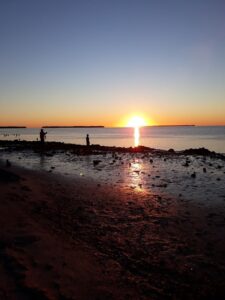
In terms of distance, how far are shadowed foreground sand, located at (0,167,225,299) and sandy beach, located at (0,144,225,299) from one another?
0.8 inches

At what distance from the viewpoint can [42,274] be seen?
22.0 feet

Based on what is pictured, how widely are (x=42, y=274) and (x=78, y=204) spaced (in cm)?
647

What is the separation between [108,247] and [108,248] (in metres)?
0.07

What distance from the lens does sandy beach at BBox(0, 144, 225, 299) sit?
257 inches

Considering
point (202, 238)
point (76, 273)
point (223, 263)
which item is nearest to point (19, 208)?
point (76, 273)

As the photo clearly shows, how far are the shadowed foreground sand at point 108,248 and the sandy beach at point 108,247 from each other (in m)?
0.02

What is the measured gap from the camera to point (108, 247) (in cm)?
880

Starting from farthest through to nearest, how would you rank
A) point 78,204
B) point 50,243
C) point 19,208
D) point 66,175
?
point 66,175 → point 78,204 → point 19,208 → point 50,243

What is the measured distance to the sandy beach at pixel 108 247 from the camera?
257 inches

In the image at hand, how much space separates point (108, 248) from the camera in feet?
28.6

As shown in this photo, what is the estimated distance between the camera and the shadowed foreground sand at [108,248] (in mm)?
6512

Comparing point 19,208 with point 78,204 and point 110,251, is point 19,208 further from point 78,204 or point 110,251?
point 110,251

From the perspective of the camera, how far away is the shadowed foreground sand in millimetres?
6512

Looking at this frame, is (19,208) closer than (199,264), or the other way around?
(199,264)
